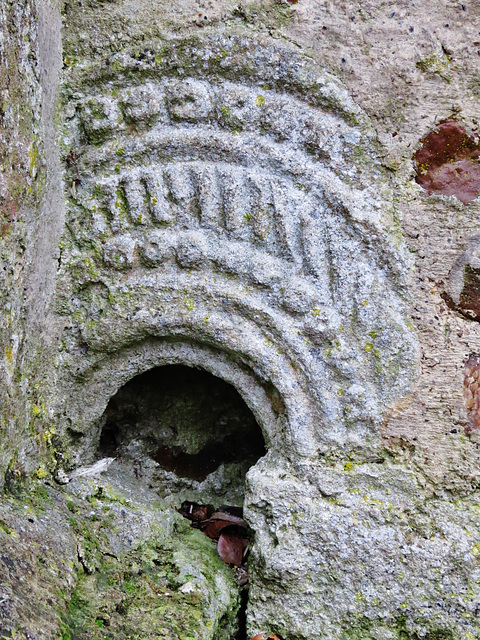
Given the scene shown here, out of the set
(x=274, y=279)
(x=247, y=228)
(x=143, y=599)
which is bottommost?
(x=143, y=599)

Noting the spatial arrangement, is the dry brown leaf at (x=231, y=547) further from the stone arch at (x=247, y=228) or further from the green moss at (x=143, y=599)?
the stone arch at (x=247, y=228)

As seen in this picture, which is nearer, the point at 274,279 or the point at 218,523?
the point at 274,279

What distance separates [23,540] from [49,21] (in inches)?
58.1

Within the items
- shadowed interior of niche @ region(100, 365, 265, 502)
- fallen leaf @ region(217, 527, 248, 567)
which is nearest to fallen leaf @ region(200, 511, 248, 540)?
fallen leaf @ region(217, 527, 248, 567)

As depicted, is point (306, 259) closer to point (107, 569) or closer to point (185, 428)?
point (185, 428)

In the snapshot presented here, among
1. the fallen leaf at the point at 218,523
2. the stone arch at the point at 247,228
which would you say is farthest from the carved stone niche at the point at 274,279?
the fallen leaf at the point at 218,523

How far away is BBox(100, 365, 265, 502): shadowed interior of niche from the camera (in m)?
2.25

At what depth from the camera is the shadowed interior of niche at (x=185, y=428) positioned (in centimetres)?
225

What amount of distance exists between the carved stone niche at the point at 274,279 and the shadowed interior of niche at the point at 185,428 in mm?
349

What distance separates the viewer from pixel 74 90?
6.30ft

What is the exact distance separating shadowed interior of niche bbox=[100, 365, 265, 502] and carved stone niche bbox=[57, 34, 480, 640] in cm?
35

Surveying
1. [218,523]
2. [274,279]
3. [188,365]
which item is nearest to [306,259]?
[274,279]

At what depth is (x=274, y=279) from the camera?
1.82m

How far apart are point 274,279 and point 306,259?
0.36 feet
